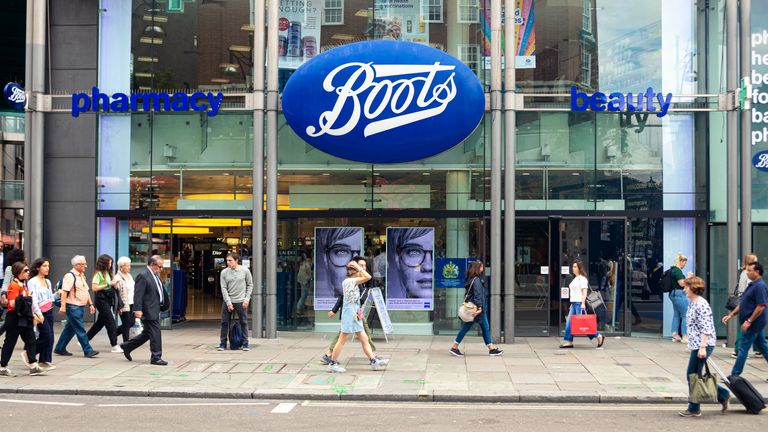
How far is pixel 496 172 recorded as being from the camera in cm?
1627

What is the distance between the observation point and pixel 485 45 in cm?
1720

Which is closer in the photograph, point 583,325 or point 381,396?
point 381,396

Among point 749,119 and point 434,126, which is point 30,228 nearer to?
point 434,126

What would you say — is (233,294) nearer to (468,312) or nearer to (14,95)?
(468,312)

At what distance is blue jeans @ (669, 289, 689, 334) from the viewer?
643 inches

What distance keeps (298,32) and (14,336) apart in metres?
8.65

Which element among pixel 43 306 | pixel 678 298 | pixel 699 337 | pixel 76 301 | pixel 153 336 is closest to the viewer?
pixel 699 337

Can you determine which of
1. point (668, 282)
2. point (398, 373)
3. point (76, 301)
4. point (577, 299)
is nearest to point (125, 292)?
point (76, 301)

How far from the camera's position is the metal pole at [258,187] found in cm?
1653

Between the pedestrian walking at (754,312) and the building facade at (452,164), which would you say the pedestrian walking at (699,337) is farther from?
the building facade at (452,164)

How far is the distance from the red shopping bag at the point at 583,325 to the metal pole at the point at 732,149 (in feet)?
9.37

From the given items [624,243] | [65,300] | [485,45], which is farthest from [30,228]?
[624,243]

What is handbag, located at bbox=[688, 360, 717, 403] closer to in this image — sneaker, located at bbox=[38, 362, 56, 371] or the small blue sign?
the small blue sign

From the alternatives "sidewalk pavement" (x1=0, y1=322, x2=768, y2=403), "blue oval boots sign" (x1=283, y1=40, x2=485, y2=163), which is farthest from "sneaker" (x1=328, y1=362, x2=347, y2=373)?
"blue oval boots sign" (x1=283, y1=40, x2=485, y2=163)
